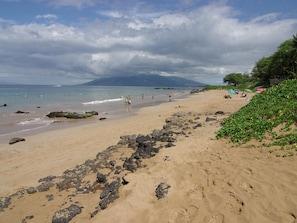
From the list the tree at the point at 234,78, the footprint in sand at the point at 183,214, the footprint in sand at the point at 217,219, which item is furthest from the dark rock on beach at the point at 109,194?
the tree at the point at 234,78

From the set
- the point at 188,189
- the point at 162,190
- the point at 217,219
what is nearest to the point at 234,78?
the point at 188,189

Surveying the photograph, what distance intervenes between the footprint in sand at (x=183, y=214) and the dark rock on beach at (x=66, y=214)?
2.70 m

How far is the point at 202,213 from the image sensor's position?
496 cm

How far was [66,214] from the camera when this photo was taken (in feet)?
19.6

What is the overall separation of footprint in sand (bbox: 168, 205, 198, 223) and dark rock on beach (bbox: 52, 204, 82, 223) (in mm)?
2704

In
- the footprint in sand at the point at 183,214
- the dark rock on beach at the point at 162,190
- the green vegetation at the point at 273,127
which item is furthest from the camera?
the green vegetation at the point at 273,127

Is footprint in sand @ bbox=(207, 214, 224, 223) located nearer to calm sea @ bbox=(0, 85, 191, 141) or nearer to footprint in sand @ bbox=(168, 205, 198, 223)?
footprint in sand @ bbox=(168, 205, 198, 223)

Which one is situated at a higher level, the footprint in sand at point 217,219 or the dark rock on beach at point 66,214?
the footprint in sand at point 217,219

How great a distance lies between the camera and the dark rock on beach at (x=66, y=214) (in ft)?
19.1

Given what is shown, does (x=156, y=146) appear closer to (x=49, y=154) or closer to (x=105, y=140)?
(x=105, y=140)

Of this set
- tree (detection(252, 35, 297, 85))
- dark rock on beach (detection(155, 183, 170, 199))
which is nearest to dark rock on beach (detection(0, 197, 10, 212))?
dark rock on beach (detection(155, 183, 170, 199))

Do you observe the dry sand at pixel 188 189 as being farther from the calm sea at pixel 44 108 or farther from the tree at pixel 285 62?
the tree at pixel 285 62

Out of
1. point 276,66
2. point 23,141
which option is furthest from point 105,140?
point 276,66

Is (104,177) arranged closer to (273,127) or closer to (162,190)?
(162,190)
